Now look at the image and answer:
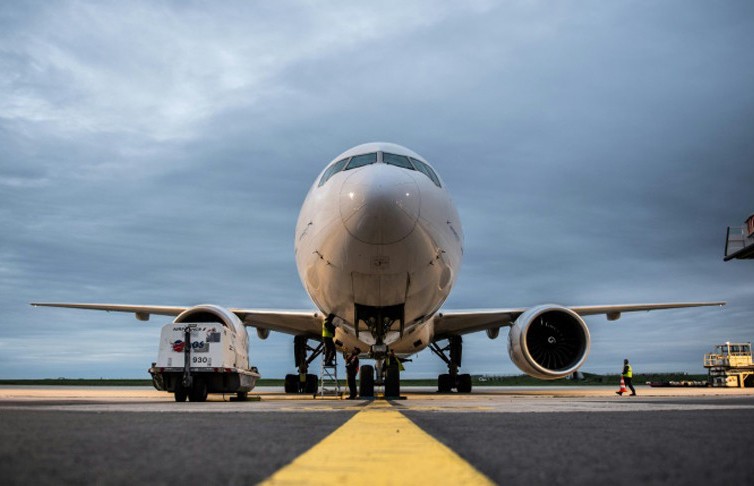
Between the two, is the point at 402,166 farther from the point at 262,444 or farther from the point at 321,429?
the point at 262,444

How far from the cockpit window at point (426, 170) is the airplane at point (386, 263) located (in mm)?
37

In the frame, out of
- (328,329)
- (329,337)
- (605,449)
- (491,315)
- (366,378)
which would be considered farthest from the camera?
(491,315)

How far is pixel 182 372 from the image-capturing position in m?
10.2

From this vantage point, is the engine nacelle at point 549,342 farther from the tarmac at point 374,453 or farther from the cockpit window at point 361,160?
the tarmac at point 374,453

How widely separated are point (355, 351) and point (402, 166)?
5.01m

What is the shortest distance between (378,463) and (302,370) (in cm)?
1652

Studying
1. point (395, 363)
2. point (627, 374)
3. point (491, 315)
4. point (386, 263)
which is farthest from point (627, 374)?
point (386, 263)

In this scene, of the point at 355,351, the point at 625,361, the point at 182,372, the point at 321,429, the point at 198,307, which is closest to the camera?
the point at 321,429

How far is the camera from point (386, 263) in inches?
371

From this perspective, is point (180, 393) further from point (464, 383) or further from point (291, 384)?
point (464, 383)

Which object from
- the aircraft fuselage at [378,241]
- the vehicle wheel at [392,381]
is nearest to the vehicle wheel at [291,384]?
Result: the vehicle wheel at [392,381]

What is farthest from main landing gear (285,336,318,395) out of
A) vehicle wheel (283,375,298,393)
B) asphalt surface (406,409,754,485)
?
asphalt surface (406,409,754,485)

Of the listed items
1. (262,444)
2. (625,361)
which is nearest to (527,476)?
(262,444)

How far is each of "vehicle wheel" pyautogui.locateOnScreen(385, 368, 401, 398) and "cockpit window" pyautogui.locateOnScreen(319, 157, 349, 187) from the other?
372 centimetres
